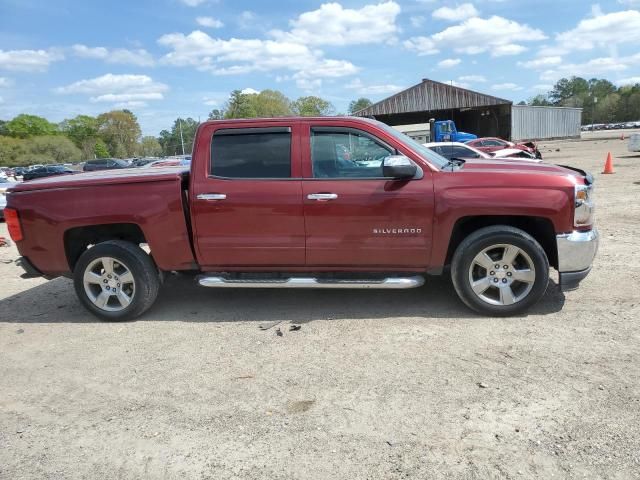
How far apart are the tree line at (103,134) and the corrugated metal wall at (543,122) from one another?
3802cm

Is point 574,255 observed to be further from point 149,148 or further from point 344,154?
point 149,148

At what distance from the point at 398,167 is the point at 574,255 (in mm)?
1756

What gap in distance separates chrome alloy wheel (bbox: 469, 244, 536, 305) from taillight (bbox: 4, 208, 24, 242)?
4463 mm

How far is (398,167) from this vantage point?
4.36m

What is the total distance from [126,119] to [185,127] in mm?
16329

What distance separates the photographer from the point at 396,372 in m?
3.68

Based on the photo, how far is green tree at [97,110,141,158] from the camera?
131m

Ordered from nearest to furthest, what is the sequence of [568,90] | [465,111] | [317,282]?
[317,282] → [465,111] → [568,90]

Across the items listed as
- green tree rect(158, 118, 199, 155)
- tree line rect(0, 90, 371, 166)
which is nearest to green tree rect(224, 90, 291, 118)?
tree line rect(0, 90, 371, 166)

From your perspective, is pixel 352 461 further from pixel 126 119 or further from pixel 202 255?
pixel 126 119

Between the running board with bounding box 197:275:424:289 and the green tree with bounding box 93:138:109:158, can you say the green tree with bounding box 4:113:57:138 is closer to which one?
the green tree with bounding box 93:138:109:158

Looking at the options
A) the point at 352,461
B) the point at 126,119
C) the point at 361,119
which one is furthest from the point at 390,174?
the point at 126,119

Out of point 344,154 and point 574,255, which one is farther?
point 344,154

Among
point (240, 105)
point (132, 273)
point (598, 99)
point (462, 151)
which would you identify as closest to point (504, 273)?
point (132, 273)
